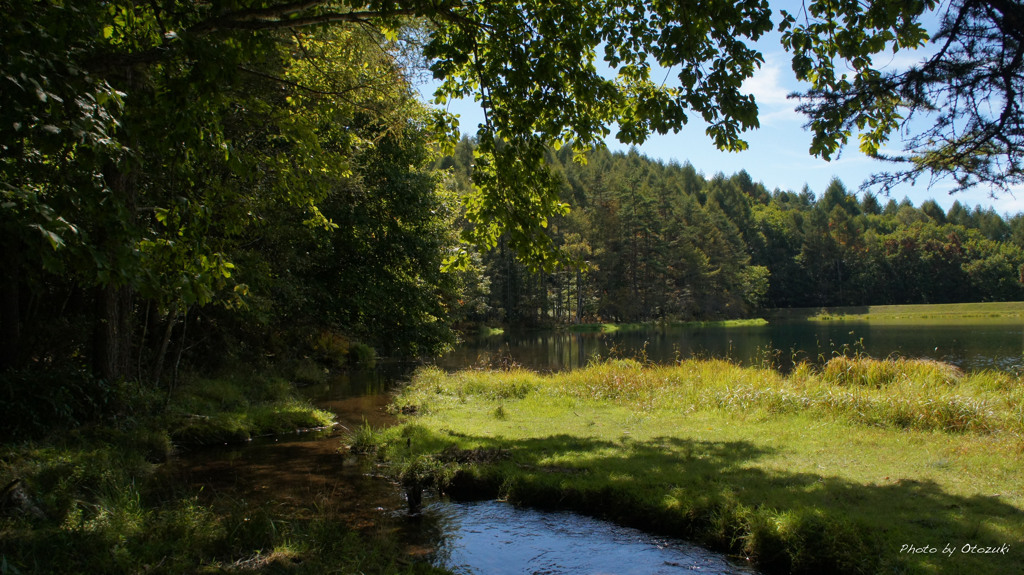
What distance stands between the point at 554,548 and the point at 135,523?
13.1 feet

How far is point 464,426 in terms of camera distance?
37.4 feet

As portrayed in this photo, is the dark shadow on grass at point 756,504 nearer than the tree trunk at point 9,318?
Yes

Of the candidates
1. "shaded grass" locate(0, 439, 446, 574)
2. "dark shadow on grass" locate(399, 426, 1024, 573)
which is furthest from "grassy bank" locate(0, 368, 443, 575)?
"dark shadow on grass" locate(399, 426, 1024, 573)

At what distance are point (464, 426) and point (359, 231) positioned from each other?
25.9ft

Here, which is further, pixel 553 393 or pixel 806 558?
pixel 553 393

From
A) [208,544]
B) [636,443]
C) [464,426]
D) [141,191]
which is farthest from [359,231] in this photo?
[208,544]

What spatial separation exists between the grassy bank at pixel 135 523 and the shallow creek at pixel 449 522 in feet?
1.16

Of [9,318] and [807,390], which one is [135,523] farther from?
[807,390]

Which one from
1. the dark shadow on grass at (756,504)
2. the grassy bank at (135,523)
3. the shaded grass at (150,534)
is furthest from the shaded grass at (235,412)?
the dark shadow on grass at (756,504)

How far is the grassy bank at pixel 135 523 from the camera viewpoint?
170 inches

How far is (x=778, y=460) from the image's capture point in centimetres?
785

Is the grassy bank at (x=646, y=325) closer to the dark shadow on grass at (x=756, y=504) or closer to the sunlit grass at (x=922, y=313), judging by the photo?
the sunlit grass at (x=922, y=313)

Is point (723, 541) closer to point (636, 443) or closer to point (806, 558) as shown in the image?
point (806, 558)

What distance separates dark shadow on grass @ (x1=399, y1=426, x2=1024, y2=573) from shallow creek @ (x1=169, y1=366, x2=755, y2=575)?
0.32 m
